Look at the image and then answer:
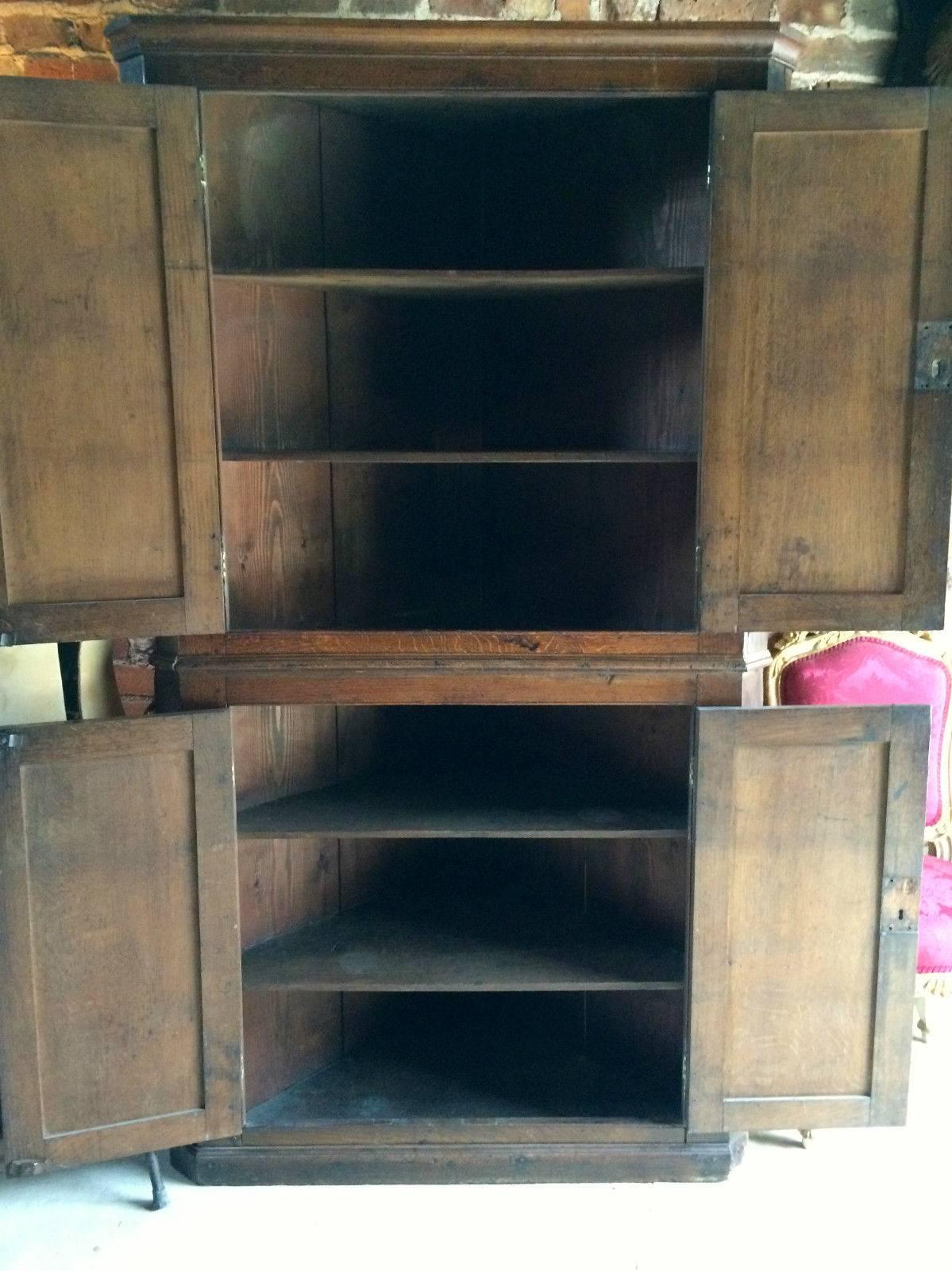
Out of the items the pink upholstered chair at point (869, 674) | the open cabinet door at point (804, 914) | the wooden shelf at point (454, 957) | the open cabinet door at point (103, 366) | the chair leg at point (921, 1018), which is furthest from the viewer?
the chair leg at point (921, 1018)

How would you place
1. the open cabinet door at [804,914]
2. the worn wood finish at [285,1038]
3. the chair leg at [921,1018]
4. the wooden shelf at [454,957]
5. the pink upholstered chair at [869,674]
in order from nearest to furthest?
the open cabinet door at [804,914] < the wooden shelf at [454,957] < the worn wood finish at [285,1038] < the pink upholstered chair at [869,674] < the chair leg at [921,1018]

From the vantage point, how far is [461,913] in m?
2.11

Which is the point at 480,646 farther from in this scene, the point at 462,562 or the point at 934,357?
the point at 934,357

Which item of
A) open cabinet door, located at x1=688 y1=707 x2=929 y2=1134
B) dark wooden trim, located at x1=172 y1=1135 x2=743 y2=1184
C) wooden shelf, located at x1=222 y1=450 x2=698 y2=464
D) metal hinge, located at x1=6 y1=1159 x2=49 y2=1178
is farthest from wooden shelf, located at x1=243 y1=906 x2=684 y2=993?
wooden shelf, located at x1=222 y1=450 x2=698 y2=464

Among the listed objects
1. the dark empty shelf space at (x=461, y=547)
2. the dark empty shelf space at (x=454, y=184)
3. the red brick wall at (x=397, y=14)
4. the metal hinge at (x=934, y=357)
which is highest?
the red brick wall at (x=397, y=14)

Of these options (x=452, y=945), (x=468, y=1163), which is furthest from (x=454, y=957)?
(x=468, y=1163)

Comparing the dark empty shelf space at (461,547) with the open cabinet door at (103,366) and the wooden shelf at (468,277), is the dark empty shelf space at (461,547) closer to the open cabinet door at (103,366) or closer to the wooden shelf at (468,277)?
the open cabinet door at (103,366)

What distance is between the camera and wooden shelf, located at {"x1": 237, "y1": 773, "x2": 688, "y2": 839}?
1775mm

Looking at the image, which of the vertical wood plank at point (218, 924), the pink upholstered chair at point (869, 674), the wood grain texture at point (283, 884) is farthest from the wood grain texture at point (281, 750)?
the pink upholstered chair at point (869, 674)

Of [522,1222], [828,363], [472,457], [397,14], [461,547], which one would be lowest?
[522,1222]

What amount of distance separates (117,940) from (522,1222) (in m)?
0.82

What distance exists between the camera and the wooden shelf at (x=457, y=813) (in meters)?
1.78

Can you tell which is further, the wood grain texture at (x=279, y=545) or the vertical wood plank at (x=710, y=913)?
the wood grain texture at (x=279, y=545)

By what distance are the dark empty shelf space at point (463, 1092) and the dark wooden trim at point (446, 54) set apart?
169 cm
